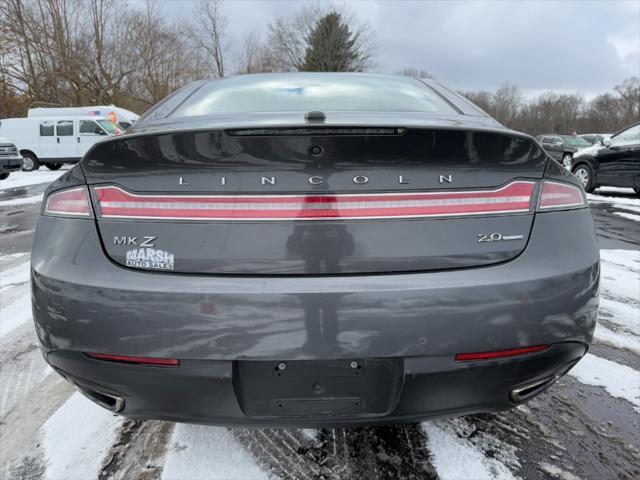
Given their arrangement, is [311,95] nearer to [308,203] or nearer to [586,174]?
[308,203]

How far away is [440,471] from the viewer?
165 cm

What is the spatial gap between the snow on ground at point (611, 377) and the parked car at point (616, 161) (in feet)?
25.7

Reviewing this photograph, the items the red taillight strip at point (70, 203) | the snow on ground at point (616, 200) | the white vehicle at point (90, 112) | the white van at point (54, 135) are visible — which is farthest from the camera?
the white vehicle at point (90, 112)

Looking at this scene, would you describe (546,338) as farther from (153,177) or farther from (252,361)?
(153,177)

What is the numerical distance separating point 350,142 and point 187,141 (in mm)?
491

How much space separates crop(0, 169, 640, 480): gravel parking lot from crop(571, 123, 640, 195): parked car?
7958mm

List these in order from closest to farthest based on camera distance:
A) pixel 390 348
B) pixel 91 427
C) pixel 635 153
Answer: pixel 390 348
pixel 91 427
pixel 635 153

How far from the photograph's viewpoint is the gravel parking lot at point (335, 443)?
166 centimetres

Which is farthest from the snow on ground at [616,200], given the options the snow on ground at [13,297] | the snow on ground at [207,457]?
the snow on ground at [13,297]

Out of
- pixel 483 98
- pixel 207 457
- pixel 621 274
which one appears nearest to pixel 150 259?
pixel 207 457

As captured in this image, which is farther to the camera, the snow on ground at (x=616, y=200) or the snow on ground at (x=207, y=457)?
the snow on ground at (x=616, y=200)

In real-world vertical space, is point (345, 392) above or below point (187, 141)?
below

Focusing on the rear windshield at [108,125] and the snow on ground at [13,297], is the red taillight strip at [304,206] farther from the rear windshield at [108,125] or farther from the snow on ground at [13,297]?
the rear windshield at [108,125]

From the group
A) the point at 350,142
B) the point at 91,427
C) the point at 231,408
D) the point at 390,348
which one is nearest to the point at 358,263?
the point at 390,348
